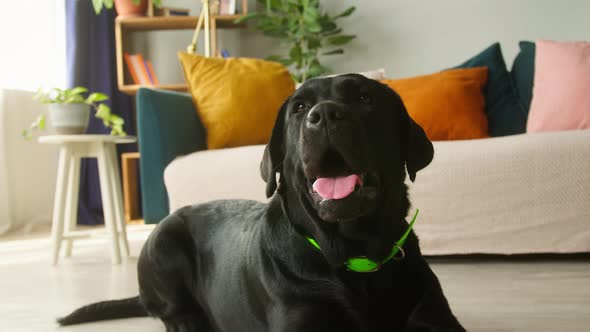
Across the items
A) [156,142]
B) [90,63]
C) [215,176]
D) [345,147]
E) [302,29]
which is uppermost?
[302,29]

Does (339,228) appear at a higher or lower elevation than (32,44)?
lower

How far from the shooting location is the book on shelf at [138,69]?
4.59 metres

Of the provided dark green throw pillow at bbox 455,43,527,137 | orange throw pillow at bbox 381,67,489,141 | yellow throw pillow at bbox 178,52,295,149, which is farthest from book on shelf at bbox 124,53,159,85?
dark green throw pillow at bbox 455,43,527,137

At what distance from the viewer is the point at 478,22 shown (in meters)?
4.29

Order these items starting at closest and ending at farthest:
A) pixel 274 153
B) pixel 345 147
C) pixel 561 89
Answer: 1. pixel 345 147
2. pixel 274 153
3. pixel 561 89

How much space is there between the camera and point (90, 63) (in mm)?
4574

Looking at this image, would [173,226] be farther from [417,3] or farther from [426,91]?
[417,3]

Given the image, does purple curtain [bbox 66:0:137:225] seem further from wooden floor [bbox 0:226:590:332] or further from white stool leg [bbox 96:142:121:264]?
white stool leg [bbox 96:142:121:264]

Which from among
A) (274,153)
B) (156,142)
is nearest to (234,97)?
(156,142)

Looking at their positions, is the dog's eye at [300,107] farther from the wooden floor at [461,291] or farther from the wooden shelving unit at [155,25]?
the wooden shelving unit at [155,25]

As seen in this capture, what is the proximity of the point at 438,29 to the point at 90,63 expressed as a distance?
9.21 ft

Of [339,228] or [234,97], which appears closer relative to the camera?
[339,228]

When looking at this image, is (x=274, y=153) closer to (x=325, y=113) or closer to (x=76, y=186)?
(x=325, y=113)

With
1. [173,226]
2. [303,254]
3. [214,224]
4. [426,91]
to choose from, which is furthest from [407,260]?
[426,91]
